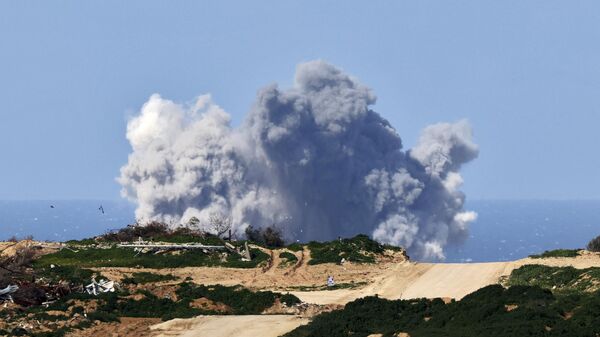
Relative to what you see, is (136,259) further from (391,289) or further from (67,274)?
(391,289)

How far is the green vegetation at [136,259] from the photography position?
61.0 m

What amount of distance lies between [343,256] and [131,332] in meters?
24.0

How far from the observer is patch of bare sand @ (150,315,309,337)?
3784 centimetres

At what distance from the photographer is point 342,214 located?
133625 millimetres

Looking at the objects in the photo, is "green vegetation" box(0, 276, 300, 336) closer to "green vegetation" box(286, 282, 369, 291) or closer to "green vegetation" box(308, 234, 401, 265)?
"green vegetation" box(286, 282, 369, 291)

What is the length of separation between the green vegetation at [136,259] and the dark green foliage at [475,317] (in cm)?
2361

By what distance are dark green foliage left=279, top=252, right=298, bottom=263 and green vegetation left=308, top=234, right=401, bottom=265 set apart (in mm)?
1212

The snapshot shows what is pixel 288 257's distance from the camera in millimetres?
62906

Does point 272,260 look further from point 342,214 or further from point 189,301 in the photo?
point 342,214

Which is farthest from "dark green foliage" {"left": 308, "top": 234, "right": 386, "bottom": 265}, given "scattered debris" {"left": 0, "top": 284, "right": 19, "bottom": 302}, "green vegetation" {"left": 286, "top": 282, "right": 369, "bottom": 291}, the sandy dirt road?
"scattered debris" {"left": 0, "top": 284, "right": 19, "bottom": 302}

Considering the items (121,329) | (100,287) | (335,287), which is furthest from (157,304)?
(335,287)

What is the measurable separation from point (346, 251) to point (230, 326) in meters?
23.8

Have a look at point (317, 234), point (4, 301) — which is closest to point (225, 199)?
point (317, 234)

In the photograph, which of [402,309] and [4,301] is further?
[4,301]
